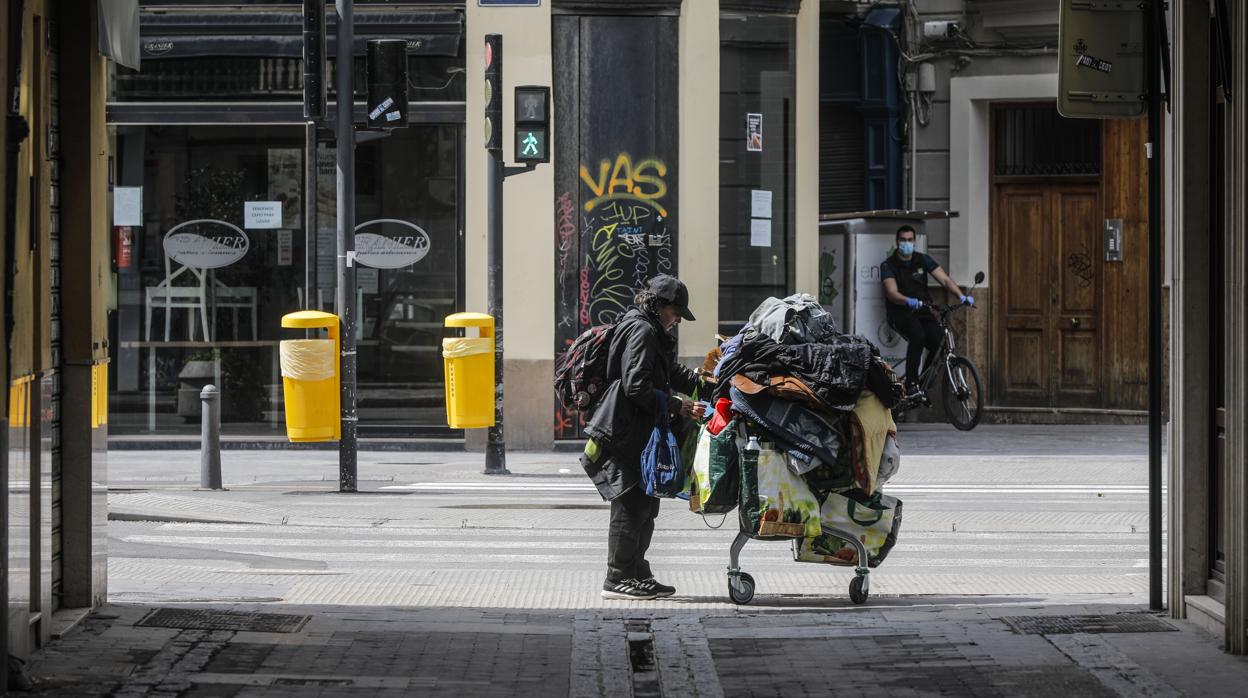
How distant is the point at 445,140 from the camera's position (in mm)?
17938

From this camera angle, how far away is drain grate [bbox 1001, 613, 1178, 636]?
306 inches

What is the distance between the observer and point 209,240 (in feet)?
59.2

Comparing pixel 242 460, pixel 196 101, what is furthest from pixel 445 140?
pixel 242 460

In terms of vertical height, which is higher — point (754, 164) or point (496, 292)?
point (754, 164)

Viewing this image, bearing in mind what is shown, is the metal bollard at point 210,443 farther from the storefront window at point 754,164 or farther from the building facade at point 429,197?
the storefront window at point 754,164

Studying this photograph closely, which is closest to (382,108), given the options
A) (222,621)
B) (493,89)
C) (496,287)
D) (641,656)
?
(493,89)

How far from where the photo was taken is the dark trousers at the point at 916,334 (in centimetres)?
1897

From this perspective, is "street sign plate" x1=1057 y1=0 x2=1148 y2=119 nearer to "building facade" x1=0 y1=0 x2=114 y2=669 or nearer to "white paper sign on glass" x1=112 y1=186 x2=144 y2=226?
"building facade" x1=0 y1=0 x2=114 y2=669

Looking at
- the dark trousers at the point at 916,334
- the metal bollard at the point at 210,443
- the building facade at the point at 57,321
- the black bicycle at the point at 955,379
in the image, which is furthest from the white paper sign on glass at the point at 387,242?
the building facade at the point at 57,321

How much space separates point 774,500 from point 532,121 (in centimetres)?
753

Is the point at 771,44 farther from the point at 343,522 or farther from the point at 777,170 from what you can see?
the point at 343,522

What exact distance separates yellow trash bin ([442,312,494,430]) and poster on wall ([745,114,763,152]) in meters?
4.12

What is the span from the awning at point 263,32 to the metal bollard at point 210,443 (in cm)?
466

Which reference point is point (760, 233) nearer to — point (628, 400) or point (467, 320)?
point (467, 320)
